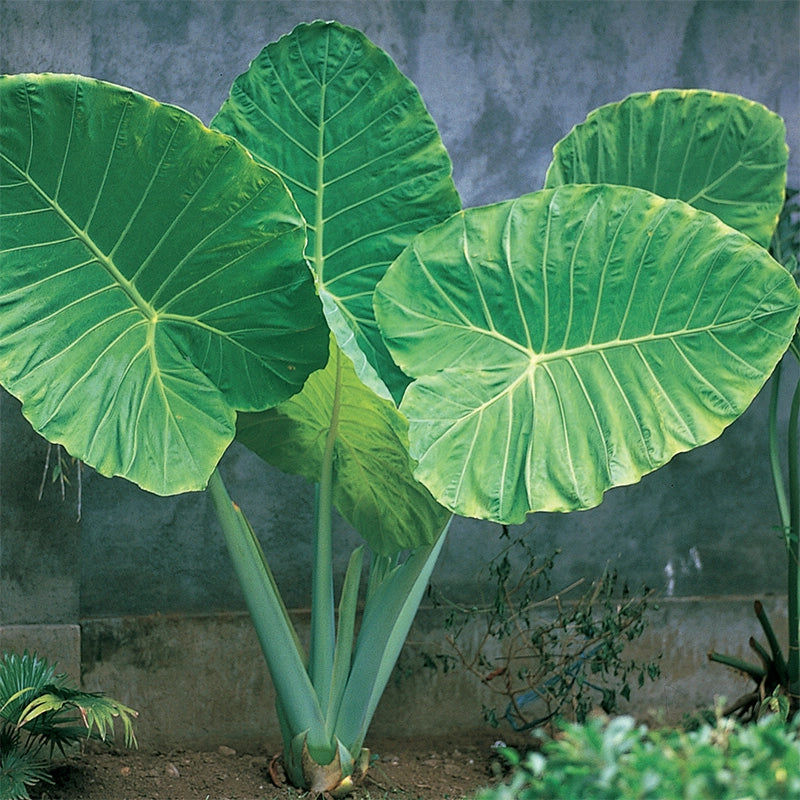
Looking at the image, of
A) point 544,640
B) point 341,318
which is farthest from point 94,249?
point 544,640

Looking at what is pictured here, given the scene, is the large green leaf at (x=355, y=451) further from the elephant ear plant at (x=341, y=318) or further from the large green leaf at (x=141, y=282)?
the large green leaf at (x=141, y=282)

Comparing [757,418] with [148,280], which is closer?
[148,280]

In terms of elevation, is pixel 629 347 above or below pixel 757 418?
above

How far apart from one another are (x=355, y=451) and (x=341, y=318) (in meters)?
0.42

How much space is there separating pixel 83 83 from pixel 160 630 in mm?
1572

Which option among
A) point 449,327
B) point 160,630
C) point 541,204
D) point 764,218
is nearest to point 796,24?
point 764,218

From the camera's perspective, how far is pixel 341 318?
1919mm

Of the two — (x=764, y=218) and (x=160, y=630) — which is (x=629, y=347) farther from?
(x=160, y=630)

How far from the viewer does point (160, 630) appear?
267 cm

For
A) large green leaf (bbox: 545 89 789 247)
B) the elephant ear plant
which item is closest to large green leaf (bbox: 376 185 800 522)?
the elephant ear plant

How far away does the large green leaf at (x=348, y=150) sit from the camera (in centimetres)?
210

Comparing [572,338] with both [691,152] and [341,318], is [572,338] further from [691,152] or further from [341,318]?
[691,152]

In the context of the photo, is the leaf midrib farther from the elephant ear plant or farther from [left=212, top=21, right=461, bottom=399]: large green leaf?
[left=212, top=21, right=461, bottom=399]: large green leaf

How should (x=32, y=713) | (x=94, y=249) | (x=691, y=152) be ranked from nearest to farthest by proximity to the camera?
(x=94, y=249)
(x=32, y=713)
(x=691, y=152)
